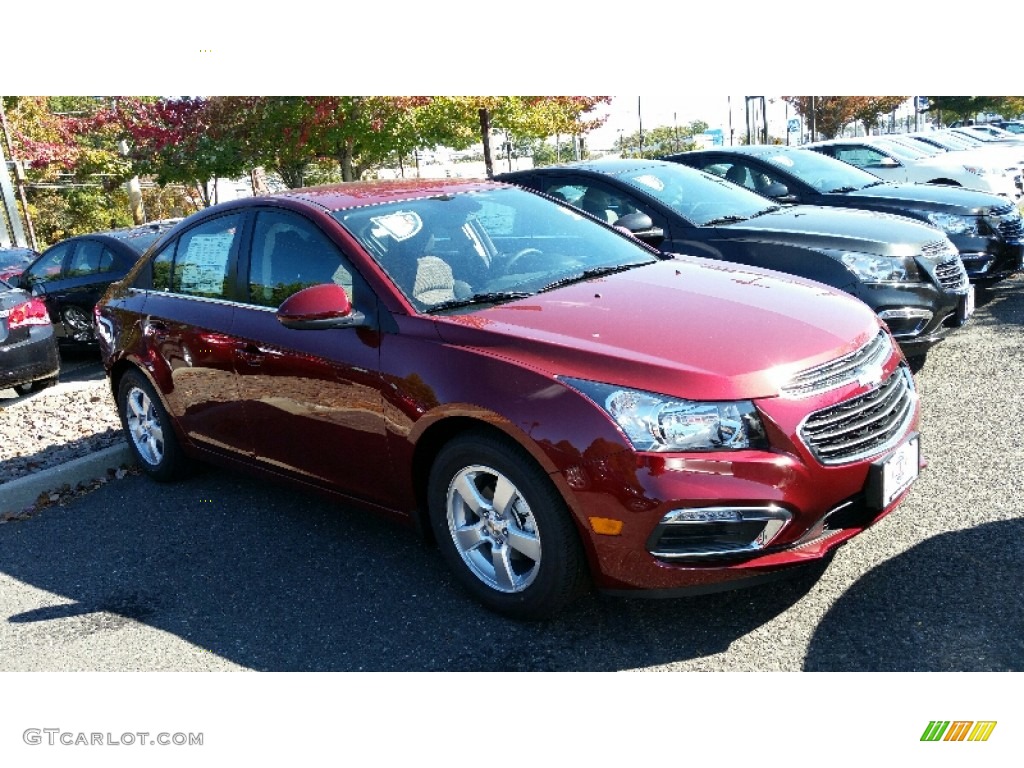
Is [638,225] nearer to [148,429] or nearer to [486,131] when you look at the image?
[148,429]

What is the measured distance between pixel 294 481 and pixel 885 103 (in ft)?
136

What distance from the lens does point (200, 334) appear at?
190 inches

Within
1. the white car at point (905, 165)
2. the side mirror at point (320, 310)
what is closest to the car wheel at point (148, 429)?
the side mirror at point (320, 310)

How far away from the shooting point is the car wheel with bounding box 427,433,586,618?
3291 millimetres

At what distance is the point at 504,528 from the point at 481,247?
Answer: 141 centimetres

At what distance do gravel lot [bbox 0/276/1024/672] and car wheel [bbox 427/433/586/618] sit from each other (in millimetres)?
157

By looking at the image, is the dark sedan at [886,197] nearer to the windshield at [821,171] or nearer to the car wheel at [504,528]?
the windshield at [821,171]

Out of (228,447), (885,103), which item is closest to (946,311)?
(228,447)

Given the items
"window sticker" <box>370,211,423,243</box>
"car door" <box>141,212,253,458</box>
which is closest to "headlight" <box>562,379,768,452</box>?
"window sticker" <box>370,211,423,243</box>

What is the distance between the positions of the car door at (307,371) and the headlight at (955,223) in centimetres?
589

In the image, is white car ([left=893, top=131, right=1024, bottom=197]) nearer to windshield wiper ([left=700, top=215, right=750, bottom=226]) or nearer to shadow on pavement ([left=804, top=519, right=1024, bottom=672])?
windshield wiper ([left=700, top=215, right=750, bottom=226])

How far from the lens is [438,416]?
3.57 meters

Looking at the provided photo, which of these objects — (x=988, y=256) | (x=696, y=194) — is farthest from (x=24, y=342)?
(x=988, y=256)
